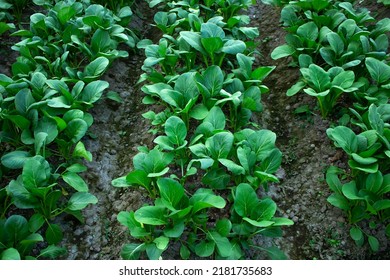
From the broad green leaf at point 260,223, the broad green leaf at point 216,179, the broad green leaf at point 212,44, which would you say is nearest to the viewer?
the broad green leaf at point 260,223

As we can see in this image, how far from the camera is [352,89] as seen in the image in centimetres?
342

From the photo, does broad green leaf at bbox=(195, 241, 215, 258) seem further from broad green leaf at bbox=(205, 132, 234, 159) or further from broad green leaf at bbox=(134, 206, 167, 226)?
broad green leaf at bbox=(205, 132, 234, 159)

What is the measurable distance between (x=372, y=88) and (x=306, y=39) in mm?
834

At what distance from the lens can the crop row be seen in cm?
300

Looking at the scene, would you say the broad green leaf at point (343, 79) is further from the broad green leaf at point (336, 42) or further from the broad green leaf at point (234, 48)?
the broad green leaf at point (234, 48)

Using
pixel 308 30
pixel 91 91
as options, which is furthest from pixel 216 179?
pixel 308 30

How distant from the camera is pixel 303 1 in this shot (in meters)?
4.51

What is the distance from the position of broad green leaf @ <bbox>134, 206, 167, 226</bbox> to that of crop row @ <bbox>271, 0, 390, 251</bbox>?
128 cm

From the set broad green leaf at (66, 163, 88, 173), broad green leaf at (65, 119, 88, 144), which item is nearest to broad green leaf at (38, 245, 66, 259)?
broad green leaf at (66, 163, 88, 173)

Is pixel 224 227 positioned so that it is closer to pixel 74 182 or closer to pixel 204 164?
pixel 204 164

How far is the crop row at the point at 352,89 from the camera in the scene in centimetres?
300

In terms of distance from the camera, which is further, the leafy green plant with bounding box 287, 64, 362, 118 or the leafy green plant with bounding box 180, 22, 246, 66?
the leafy green plant with bounding box 180, 22, 246, 66

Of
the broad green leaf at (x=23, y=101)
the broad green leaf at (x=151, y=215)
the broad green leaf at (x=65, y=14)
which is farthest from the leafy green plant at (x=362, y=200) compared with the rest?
the broad green leaf at (x=65, y=14)
